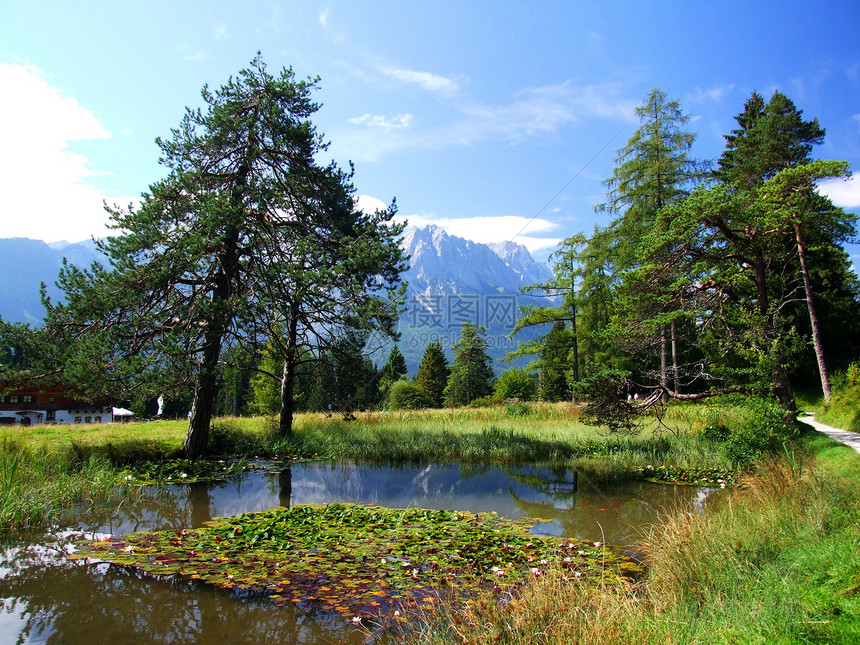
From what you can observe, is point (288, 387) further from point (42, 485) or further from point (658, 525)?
point (658, 525)

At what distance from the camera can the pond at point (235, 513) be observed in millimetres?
4340

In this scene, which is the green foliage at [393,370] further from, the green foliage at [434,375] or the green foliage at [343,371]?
the green foliage at [343,371]

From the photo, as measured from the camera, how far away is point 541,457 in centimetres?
1437

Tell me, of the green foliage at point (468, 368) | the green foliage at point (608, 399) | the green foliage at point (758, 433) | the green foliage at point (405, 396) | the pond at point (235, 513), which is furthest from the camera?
the green foliage at point (468, 368)

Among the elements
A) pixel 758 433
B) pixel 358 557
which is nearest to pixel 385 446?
pixel 358 557

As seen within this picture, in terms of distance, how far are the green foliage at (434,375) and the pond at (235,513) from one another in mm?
44407

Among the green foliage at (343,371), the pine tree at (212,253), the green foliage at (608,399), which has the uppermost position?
the pine tree at (212,253)

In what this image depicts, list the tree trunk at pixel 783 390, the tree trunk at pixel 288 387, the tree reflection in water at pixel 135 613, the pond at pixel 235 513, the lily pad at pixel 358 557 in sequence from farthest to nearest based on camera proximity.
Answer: the tree trunk at pixel 288 387, the tree trunk at pixel 783 390, the lily pad at pixel 358 557, the pond at pixel 235 513, the tree reflection in water at pixel 135 613

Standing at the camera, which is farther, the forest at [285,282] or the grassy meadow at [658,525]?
the forest at [285,282]

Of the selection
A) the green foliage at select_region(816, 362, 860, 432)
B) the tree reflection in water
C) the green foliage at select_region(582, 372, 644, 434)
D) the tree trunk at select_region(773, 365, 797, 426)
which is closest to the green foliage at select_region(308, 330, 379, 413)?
the green foliage at select_region(582, 372, 644, 434)

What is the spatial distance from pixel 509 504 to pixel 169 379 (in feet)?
25.0

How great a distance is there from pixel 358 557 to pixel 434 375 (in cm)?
5461

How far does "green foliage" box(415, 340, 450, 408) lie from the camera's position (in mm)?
57969

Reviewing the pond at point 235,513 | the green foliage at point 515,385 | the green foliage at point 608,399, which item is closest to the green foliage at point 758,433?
the pond at point 235,513
